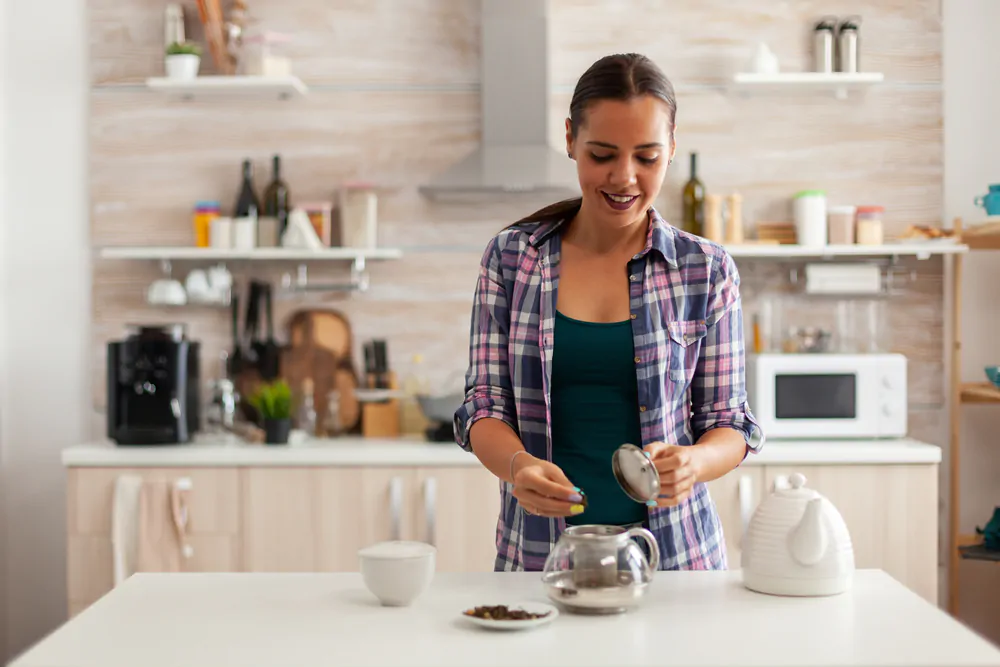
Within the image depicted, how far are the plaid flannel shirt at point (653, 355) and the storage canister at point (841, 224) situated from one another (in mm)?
1992

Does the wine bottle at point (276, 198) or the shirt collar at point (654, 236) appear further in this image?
the wine bottle at point (276, 198)

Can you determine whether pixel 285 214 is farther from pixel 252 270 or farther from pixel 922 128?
pixel 922 128

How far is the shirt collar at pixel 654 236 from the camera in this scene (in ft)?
5.48

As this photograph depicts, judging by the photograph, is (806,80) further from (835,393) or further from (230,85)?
(230,85)

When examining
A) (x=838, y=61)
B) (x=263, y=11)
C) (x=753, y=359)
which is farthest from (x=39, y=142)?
(x=838, y=61)

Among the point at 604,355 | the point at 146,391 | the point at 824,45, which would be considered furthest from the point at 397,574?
the point at 824,45

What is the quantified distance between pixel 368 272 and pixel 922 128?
201 cm

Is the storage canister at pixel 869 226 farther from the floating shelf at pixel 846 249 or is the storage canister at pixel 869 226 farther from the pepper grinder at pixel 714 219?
the pepper grinder at pixel 714 219

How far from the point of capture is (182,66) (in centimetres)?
350

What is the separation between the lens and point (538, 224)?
5.74 ft

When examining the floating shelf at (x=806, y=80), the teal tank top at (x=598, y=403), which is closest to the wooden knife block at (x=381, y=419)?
the floating shelf at (x=806, y=80)

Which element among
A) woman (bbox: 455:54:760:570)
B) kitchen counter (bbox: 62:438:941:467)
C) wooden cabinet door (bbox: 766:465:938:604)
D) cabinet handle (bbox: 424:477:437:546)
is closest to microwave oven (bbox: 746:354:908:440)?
kitchen counter (bbox: 62:438:941:467)

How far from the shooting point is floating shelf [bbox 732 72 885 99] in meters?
3.43

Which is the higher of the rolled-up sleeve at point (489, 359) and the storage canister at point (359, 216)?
the storage canister at point (359, 216)
